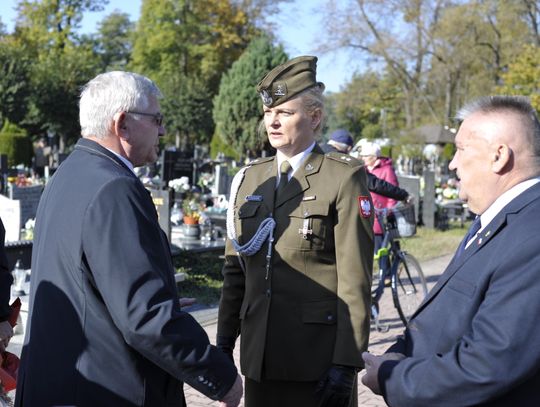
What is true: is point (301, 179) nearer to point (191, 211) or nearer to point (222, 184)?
point (191, 211)

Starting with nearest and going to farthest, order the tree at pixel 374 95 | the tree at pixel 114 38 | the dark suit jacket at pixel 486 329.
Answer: the dark suit jacket at pixel 486 329
the tree at pixel 374 95
the tree at pixel 114 38

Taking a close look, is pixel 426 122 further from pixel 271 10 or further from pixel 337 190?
pixel 337 190

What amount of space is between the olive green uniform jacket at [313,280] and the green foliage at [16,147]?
27.9m

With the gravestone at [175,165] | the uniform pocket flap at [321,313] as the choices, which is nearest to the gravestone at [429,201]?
the gravestone at [175,165]

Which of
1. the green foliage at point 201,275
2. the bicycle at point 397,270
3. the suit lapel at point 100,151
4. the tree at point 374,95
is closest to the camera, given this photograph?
the suit lapel at point 100,151

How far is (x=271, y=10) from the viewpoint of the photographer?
52.3 m

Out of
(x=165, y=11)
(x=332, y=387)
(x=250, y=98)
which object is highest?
(x=165, y=11)

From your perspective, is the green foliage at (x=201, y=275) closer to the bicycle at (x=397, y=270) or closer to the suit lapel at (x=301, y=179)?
the bicycle at (x=397, y=270)

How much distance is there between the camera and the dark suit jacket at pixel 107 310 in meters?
2.11

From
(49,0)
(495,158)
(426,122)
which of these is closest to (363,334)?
(495,158)

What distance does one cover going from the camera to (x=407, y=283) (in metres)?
7.70

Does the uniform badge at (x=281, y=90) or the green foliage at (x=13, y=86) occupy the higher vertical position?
the green foliage at (x=13, y=86)

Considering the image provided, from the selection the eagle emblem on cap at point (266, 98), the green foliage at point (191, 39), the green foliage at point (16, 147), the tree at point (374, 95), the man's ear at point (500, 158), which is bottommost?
the man's ear at point (500, 158)

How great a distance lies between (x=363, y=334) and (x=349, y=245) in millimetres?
372
